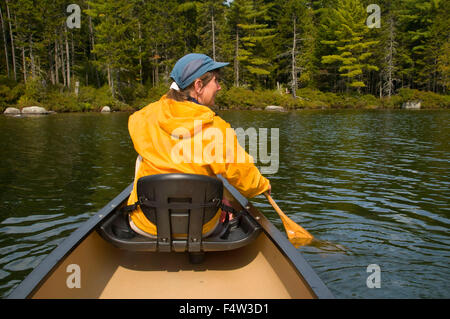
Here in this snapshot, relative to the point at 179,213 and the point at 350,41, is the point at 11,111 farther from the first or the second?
the point at 350,41

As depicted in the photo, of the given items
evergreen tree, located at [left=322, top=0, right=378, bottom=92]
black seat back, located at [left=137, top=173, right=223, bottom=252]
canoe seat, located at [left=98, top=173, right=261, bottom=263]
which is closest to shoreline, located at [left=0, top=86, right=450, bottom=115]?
evergreen tree, located at [left=322, top=0, right=378, bottom=92]

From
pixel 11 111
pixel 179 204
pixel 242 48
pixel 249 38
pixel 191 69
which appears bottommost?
pixel 11 111

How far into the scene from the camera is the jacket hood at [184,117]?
257 cm

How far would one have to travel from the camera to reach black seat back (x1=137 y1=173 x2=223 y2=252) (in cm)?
261

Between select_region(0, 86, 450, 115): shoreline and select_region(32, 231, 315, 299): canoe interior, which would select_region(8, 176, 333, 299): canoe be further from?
select_region(0, 86, 450, 115): shoreline

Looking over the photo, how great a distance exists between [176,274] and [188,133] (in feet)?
4.12

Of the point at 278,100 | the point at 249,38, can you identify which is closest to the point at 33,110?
the point at 249,38

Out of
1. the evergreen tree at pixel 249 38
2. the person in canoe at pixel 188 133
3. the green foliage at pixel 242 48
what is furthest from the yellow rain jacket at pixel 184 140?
the evergreen tree at pixel 249 38

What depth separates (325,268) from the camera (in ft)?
13.8

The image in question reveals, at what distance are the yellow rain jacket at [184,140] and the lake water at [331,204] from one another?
6.58 ft

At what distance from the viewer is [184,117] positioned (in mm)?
2605

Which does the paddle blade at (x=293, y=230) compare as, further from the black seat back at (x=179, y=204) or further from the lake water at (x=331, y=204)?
the black seat back at (x=179, y=204)
